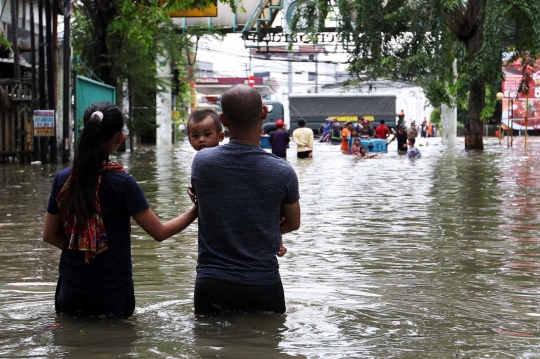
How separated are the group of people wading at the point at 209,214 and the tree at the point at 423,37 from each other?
21.8 m

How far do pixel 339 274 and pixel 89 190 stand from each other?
3206 mm

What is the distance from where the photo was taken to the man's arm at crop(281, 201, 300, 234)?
509cm

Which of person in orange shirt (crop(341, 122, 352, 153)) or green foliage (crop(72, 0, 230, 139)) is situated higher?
green foliage (crop(72, 0, 230, 139))

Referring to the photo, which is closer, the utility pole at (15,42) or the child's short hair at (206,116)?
the child's short hair at (206,116)

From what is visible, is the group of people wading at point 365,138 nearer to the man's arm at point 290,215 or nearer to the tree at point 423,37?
the tree at point 423,37

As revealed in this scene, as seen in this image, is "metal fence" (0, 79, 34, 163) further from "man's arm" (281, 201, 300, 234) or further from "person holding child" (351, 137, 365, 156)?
"man's arm" (281, 201, 300, 234)

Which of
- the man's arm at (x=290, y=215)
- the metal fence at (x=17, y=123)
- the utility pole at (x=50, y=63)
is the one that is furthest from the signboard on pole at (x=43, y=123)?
the man's arm at (x=290, y=215)

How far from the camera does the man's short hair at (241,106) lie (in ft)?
16.0

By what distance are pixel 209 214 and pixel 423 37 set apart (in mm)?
22682

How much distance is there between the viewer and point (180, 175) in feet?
68.7

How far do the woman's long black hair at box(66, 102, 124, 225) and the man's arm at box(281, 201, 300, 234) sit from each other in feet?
3.12

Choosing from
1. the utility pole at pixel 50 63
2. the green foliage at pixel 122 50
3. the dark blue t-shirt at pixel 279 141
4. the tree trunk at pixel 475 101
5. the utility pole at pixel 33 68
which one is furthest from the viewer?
the tree trunk at pixel 475 101

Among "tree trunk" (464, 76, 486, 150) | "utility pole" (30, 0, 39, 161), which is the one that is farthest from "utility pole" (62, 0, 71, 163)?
"tree trunk" (464, 76, 486, 150)

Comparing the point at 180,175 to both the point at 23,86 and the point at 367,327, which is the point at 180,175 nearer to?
the point at 23,86
